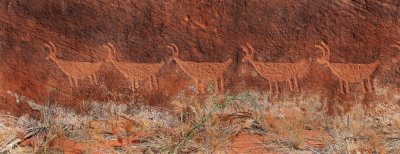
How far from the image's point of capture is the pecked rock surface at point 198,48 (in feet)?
12.0

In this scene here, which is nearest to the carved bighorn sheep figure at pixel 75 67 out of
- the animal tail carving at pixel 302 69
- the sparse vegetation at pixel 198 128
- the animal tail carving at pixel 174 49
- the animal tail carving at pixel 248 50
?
the sparse vegetation at pixel 198 128

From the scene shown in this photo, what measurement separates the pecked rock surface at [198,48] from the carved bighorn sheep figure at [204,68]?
10 millimetres

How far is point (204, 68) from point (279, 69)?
753mm

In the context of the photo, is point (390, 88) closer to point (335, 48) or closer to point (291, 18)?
point (335, 48)

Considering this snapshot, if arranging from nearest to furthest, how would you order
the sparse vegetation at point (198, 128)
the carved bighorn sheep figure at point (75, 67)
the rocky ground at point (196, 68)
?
1. the sparse vegetation at point (198, 128)
2. the rocky ground at point (196, 68)
3. the carved bighorn sheep figure at point (75, 67)

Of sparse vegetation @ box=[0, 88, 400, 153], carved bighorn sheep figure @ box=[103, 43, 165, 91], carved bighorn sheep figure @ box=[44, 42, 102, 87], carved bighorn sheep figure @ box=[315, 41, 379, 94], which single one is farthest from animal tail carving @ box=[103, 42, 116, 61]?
carved bighorn sheep figure @ box=[315, 41, 379, 94]

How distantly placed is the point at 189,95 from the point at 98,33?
1.12 meters

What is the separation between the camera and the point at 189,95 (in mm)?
3801

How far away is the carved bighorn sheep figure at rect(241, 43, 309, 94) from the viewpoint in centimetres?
370

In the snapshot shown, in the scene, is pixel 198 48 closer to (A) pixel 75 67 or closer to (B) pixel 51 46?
(A) pixel 75 67

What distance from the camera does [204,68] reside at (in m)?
3.73

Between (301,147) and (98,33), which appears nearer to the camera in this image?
(301,147)

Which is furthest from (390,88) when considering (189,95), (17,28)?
(17,28)

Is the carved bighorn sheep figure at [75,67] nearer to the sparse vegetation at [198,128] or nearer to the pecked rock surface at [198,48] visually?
the pecked rock surface at [198,48]
